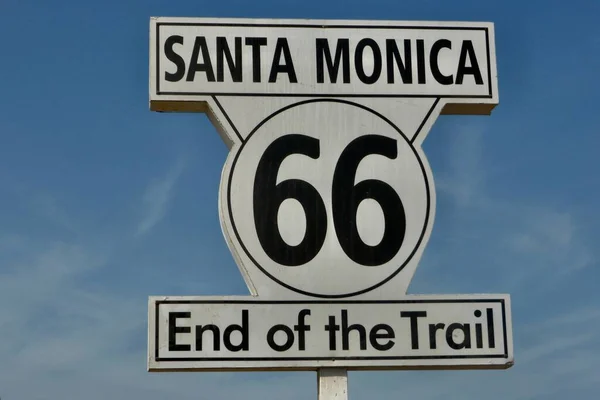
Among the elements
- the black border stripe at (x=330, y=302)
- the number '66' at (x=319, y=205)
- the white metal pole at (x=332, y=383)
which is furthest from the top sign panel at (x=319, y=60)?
the white metal pole at (x=332, y=383)

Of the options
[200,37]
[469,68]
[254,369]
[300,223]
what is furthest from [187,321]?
[469,68]

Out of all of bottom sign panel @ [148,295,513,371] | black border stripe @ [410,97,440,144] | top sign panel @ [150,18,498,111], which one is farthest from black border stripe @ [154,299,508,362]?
top sign panel @ [150,18,498,111]

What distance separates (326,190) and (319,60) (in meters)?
0.70

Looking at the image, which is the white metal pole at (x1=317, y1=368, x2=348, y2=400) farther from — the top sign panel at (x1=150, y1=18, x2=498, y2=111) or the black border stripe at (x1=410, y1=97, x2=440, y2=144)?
the top sign panel at (x1=150, y1=18, x2=498, y2=111)

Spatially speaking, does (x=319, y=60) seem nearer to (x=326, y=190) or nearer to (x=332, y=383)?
(x=326, y=190)

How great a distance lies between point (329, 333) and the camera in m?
5.35

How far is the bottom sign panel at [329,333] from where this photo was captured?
208 inches

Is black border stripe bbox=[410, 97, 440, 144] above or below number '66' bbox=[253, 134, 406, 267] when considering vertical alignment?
above

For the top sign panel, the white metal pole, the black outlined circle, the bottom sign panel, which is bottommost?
the white metal pole

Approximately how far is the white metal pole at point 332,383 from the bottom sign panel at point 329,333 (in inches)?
1.5

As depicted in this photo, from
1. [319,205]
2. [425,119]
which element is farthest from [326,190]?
[425,119]

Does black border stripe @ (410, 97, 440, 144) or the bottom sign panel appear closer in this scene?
the bottom sign panel

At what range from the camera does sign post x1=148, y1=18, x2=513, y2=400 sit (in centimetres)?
532

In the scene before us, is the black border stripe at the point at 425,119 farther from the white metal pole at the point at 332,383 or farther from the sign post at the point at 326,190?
the white metal pole at the point at 332,383
